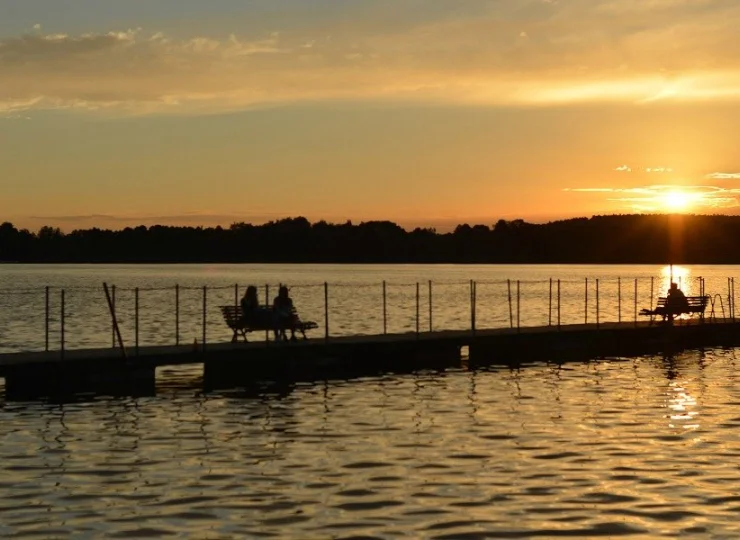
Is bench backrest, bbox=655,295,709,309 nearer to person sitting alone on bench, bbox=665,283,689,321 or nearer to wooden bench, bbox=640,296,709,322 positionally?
wooden bench, bbox=640,296,709,322

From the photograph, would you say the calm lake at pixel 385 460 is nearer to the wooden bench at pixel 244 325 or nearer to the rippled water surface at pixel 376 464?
the rippled water surface at pixel 376 464

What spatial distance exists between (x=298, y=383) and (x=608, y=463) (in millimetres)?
15519

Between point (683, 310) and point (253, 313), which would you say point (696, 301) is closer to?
point (683, 310)

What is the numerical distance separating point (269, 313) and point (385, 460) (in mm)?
15243

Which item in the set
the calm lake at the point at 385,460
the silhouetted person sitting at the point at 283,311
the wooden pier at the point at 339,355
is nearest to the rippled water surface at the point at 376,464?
the calm lake at the point at 385,460

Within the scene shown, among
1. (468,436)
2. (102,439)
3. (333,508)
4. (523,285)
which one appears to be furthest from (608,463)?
(523,285)

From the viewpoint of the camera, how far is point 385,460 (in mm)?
21516

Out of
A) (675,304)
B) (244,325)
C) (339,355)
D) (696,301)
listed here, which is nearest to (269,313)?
(244,325)

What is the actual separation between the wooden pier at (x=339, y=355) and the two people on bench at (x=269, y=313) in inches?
24.5

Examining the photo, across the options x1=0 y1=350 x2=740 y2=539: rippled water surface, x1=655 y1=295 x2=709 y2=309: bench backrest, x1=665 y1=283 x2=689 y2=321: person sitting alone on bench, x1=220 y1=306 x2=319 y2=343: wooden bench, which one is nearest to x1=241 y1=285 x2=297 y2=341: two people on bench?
x1=220 y1=306 x2=319 y2=343: wooden bench

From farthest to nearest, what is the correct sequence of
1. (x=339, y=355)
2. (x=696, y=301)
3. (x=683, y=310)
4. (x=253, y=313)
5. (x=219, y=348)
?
(x=696, y=301), (x=683, y=310), (x=339, y=355), (x=253, y=313), (x=219, y=348)

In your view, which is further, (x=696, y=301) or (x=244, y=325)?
(x=696, y=301)

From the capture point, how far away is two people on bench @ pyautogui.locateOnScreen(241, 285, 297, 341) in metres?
36.0

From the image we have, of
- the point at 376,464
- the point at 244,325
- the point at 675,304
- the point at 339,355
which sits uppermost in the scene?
the point at 675,304
